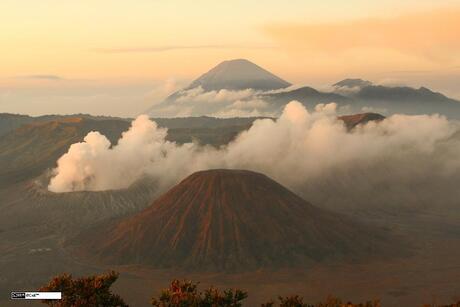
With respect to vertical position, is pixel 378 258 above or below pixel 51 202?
below

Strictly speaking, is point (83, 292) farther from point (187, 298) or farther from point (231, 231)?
point (231, 231)

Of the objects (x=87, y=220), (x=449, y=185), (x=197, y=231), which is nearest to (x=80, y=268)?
(x=197, y=231)

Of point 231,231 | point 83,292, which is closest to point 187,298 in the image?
point 83,292

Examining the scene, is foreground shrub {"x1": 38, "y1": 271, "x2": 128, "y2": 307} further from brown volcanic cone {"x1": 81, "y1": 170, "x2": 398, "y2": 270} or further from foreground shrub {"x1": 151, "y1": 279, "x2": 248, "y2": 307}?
brown volcanic cone {"x1": 81, "y1": 170, "x2": 398, "y2": 270}

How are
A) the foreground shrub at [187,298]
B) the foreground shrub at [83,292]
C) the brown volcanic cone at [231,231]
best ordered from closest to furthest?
the foreground shrub at [187,298]
the foreground shrub at [83,292]
the brown volcanic cone at [231,231]

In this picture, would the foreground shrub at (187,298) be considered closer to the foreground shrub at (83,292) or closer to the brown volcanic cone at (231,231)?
the foreground shrub at (83,292)

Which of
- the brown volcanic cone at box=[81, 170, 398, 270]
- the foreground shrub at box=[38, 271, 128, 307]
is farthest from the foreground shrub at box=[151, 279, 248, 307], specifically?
the brown volcanic cone at box=[81, 170, 398, 270]

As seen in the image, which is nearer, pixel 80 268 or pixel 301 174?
pixel 80 268

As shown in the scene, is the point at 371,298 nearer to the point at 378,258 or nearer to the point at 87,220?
the point at 378,258

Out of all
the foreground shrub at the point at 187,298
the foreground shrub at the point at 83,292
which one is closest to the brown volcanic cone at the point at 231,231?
the foreground shrub at the point at 187,298
